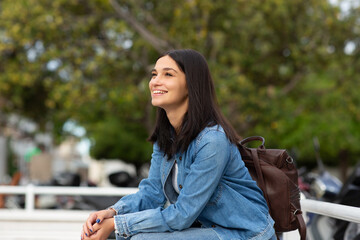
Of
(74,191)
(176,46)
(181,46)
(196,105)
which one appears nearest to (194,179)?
(196,105)

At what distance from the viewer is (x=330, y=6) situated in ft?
41.9

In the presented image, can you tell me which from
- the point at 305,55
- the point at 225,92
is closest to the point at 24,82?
the point at 225,92

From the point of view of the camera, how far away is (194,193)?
2.15 meters

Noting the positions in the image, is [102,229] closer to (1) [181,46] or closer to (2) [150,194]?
(2) [150,194]

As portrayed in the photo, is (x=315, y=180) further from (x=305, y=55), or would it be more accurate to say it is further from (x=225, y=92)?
(x=305, y=55)

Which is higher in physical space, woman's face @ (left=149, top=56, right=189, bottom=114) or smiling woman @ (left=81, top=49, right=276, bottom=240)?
woman's face @ (left=149, top=56, right=189, bottom=114)

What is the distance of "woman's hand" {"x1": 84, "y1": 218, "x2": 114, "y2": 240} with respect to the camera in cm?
228

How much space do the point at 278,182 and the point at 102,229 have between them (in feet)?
2.70

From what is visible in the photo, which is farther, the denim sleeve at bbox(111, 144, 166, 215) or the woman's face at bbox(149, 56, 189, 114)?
the denim sleeve at bbox(111, 144, 166, 215)

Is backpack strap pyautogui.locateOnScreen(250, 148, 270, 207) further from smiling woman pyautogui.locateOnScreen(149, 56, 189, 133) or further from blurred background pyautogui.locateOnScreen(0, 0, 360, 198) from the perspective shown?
blurred background pyautogui.locateOnScreen(0, 0, 360, 198)

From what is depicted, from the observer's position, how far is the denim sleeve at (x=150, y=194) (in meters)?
2.58

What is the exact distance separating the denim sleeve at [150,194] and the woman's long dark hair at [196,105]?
0.21 metres

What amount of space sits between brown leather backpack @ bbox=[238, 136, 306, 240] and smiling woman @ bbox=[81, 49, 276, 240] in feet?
0.31

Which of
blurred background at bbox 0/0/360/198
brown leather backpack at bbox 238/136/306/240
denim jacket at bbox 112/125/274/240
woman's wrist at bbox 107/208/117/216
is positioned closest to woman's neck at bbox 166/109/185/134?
denim jacket at bbox 112/125/274/240
